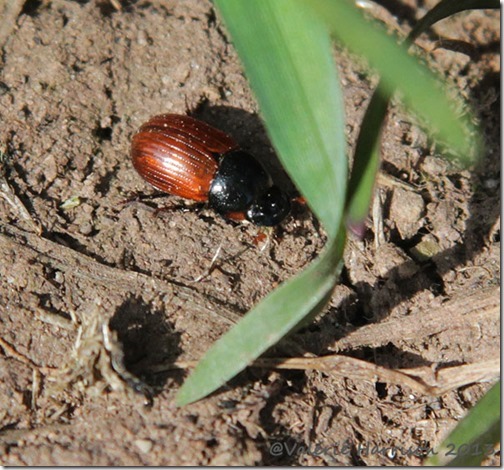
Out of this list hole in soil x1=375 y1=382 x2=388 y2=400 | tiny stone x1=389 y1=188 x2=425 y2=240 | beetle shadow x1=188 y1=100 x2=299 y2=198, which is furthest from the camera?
beetle shadow x1=188 y1=100 x2=299 y2=198

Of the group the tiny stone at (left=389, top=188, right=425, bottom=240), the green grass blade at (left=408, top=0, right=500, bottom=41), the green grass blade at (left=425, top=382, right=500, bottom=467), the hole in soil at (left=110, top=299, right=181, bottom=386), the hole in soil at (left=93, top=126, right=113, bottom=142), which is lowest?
the hole in soil at (left=110, top=299, right=181, bottom=386)

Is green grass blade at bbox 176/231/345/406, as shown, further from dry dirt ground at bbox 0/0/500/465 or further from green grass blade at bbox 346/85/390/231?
dry dirt ground at bbox 0/0/500/465

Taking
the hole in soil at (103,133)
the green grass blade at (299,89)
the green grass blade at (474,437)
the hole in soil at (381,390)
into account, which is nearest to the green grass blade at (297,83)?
the green grass blade at (299,89)

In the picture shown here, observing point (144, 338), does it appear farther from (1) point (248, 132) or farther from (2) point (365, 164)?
(1) point (248, 132)

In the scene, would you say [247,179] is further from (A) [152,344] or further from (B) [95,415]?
(B) [95,415]

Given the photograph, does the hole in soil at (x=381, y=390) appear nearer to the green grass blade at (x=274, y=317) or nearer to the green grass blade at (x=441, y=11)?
the green grass blade at (x=274, y=317)

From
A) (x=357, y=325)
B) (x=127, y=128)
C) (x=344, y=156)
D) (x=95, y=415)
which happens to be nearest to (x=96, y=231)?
(x=127, y=128)

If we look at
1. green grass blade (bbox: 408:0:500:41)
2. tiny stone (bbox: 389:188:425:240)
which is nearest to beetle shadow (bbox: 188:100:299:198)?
tiny stone (bbox: 389:188:425:240)
